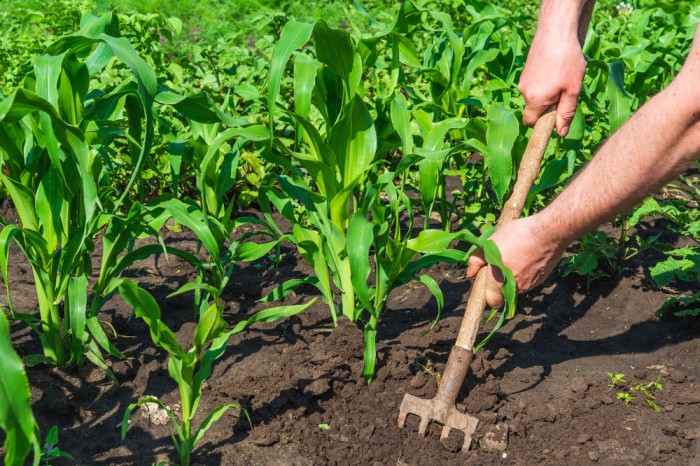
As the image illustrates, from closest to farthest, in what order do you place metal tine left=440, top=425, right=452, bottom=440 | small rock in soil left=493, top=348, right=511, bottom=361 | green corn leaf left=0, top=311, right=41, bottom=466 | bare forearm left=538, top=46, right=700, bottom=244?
green corn leaf left=0, top=311, right=41, bottom=466
bare forearm left=538, top=46, right=700, bottom=244
metal tine left=440, top=425, right=452, bottom=440
small rock in soil left=493, top=348, right=511, bottom=361

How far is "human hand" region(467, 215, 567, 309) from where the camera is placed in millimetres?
2172

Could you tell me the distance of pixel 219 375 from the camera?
2.59 meters

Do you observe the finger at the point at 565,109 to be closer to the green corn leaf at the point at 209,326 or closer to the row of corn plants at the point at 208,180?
the row of corn plants at the point at 208,180

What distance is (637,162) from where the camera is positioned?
1873 mm

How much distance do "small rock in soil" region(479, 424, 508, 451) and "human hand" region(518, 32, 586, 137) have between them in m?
0.87

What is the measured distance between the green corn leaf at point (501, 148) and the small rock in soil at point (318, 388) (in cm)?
77

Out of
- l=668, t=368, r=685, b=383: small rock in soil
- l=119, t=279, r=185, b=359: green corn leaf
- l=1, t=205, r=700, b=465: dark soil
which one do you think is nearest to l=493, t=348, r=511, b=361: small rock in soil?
l=1, t=205, r=700, b=465: dark soil

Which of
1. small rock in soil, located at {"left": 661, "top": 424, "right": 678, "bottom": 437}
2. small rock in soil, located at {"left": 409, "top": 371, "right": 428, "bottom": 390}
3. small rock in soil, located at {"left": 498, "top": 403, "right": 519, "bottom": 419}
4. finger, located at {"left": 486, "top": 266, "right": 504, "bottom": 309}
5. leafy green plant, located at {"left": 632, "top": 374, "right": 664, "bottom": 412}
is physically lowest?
leafy green plant, located at {"left": 632, "top": 374, "right": 664, "bottom": 412}

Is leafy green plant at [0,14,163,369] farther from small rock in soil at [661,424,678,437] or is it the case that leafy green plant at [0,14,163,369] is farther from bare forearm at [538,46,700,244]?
small rock in soil at [661,424,678,437]

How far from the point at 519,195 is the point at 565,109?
27 centimetres

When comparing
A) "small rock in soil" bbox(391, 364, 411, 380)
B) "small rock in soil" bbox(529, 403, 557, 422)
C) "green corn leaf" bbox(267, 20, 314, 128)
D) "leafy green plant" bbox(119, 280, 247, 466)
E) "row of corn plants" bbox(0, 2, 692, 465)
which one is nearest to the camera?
"leafy green plant" bbox(119, 280, 247, 466)

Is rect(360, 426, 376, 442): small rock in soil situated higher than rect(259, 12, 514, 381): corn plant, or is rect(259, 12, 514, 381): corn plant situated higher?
rect(259, 12, 514, 381): corn plant

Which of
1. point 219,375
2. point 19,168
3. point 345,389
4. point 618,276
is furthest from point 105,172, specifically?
point 618,276

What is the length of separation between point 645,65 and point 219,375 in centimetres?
207
